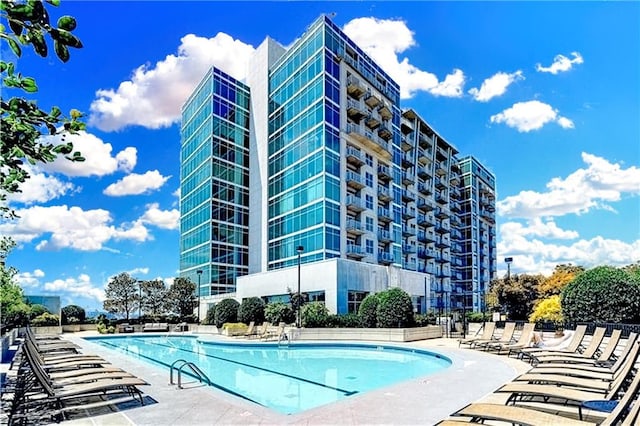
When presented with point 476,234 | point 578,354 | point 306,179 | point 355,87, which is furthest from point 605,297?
point 476,234

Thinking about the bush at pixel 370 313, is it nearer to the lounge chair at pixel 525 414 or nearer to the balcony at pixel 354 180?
the balcony at pixel 354 180

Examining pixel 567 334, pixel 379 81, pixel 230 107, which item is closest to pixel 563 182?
pixel 379 81

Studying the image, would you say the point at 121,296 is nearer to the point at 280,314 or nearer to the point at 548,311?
the point at 280,314

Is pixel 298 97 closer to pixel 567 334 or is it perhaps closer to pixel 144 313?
pixel 144 313

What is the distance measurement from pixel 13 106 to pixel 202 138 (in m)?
47.6

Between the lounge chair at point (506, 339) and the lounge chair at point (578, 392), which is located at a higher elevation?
the lounge chair at point (578, 392)

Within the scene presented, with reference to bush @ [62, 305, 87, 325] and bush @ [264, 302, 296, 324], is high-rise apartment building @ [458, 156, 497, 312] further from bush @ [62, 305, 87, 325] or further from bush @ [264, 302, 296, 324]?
bush @ [62, 305, 87, 325]

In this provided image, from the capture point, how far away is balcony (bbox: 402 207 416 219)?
53.1m

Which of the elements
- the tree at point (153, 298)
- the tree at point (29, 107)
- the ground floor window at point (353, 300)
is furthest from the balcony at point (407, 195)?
the tree at point (29, 107)

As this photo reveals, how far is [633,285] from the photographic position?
1812cm

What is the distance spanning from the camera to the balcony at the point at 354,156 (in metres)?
39.8

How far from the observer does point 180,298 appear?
4459cm

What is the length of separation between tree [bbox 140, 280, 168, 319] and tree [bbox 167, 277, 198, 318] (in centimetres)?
72

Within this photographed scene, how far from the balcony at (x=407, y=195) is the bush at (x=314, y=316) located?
2769 centimetres
